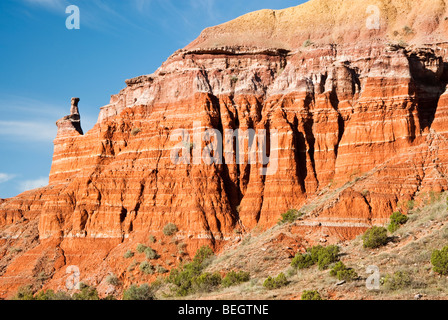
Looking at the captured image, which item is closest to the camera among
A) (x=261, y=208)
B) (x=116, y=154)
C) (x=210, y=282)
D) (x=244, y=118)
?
(x=210, y=282)

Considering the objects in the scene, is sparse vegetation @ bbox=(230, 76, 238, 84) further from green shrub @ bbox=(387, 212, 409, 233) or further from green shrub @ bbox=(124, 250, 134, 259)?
green shrub @ bbox=(387, 212, 409, 233)

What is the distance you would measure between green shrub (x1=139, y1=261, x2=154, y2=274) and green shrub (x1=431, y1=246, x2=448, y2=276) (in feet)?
92.9

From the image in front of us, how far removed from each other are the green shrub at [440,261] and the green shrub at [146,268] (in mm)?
28305

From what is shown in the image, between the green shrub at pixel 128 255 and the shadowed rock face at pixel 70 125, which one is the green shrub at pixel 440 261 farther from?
the shadowed rock face at pixel 70 125

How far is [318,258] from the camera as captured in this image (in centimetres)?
4244

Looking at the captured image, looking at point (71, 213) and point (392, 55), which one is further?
point (71, 213)

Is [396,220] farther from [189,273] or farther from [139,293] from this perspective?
[139,293]

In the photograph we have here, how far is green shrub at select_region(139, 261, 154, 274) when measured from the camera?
55906 millimetres

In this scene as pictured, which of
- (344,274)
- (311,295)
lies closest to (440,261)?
(344,274)

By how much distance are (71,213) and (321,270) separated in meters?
Answer: 35.7

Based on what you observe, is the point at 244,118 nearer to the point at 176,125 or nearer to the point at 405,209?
the point at 176,125

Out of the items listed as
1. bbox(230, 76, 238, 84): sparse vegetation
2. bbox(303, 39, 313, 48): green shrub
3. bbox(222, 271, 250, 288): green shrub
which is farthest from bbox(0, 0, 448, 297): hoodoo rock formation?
bbox(222, 271, 250, 288): green shrub
